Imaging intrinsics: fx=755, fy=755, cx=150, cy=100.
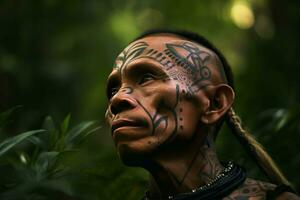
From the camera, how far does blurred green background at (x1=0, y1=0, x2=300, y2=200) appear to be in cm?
370

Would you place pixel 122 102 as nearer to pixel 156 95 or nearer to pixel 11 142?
pixel 156 95

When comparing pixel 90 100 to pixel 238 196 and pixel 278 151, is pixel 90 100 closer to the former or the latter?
pixel 278 151

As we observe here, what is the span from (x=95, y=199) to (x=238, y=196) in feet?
2.84

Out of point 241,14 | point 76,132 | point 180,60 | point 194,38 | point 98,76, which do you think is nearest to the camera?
point 180,60

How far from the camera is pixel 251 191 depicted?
3334mm

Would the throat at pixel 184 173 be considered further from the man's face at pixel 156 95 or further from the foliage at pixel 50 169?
the foliage at pixel 50 169

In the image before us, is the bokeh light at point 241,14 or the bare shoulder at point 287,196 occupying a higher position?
the bare shoulder at point 287,196

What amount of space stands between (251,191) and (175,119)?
463 mm

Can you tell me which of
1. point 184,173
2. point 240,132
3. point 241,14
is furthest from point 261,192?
point 241,14

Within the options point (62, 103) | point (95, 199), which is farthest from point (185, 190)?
point (62, 103)

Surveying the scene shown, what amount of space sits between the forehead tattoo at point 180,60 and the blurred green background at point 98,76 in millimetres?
521

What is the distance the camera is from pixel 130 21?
10.4m

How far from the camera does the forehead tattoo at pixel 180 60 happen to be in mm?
3430

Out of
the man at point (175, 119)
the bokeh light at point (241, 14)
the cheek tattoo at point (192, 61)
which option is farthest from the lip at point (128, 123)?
the bokeh light at point (241, 14)
